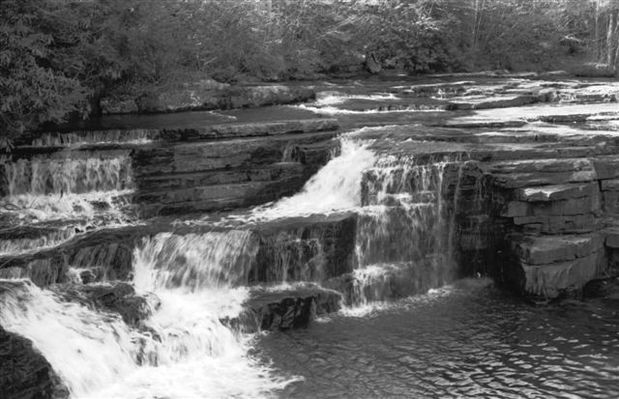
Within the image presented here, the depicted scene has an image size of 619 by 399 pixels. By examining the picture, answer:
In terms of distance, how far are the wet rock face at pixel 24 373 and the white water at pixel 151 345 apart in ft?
0.66

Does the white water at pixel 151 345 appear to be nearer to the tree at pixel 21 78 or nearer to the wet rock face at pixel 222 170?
the wet rock face at pixel 222 170

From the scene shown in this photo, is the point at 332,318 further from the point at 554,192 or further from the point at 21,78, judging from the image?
the point at 21,78

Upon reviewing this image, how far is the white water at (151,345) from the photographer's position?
287 inches

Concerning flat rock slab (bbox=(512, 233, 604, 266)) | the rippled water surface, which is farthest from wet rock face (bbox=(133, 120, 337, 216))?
flat rock slab (bbox=(512, 233, 604, 266))

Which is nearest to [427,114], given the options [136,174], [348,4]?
[136,174]

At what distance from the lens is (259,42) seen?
22469 millimetres

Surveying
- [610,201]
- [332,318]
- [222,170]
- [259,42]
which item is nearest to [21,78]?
[222,170]

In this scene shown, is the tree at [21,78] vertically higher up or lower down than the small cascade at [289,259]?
higher up

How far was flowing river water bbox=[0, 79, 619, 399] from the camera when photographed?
7355 mm

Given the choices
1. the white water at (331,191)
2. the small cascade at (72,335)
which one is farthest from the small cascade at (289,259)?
the small cascade at (72,335)

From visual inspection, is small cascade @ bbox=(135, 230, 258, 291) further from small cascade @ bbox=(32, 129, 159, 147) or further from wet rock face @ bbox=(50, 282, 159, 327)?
small cascade @ bbox=(32, 129, 159, 147)

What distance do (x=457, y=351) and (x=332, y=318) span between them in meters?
1.97

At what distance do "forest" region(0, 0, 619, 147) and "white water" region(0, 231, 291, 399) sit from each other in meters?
3.40

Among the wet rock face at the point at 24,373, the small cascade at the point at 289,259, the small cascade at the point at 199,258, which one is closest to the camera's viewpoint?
the wet rock face at the point at 24,373
